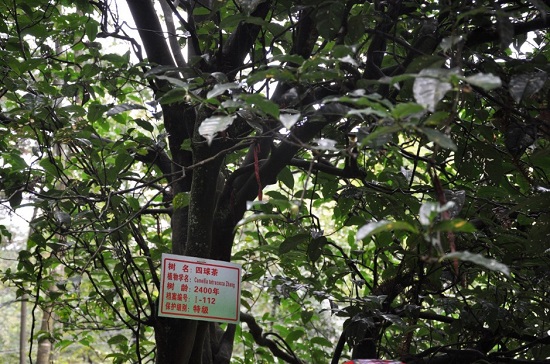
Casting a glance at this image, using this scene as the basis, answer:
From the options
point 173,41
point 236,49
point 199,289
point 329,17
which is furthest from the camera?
point 173,41

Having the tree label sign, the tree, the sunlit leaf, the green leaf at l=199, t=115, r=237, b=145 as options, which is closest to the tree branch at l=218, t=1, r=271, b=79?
the tree

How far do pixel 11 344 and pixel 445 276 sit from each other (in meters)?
8.14

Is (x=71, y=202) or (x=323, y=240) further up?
(x=71, y=202)

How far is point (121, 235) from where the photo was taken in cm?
187

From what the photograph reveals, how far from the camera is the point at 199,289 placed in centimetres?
157

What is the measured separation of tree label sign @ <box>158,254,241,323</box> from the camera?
153cm

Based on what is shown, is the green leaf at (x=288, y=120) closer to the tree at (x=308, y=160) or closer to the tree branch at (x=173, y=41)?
the tree at (x=308, y=160)

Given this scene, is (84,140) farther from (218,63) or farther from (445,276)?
(445,276)

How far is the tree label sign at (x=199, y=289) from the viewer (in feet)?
5.01

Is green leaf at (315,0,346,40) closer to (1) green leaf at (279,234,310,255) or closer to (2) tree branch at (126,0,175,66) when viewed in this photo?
(1) green leaf at (279,234,310,255)

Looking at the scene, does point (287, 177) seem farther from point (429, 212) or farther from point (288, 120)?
point (429, 212)

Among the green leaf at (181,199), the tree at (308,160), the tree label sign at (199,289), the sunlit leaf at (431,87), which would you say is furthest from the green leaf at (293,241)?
the sunlit leaf at (431,87)

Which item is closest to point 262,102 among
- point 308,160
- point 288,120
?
point 288,120

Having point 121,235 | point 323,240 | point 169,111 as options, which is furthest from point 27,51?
point 323,240
